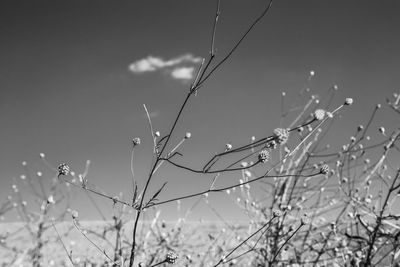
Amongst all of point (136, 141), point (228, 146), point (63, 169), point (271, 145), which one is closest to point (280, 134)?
point (271, 145)

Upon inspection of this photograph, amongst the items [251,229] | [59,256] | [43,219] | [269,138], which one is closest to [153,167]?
[269,138]

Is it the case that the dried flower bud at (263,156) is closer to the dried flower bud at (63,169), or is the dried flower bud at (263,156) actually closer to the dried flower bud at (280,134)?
the dried flower bud at (280,134)

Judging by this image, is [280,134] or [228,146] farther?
[228,146]

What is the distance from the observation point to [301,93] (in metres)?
5.10

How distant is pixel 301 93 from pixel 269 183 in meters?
1.30

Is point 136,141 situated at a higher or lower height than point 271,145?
higher

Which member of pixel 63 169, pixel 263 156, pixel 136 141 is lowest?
pixel 263 156

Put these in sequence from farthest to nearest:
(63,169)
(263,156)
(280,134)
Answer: (63,169) < (263,156) < (280,134)

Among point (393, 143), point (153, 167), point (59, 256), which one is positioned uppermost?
point (59, 256)

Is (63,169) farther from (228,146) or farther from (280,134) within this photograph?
(280,134)

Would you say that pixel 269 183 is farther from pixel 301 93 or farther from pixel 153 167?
pixel 153 167

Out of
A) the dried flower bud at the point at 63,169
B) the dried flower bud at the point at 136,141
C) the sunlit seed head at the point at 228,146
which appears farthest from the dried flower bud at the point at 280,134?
the dried flower bud at the point at 63,169

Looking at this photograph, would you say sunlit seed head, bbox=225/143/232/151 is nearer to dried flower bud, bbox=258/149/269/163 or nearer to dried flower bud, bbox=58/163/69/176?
dried flower bud, bbox=258/149/269/163

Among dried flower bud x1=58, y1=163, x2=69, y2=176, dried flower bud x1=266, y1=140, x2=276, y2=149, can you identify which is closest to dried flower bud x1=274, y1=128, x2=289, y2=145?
dried flower bud x1=266, y1=140, x2=276, y2=149
